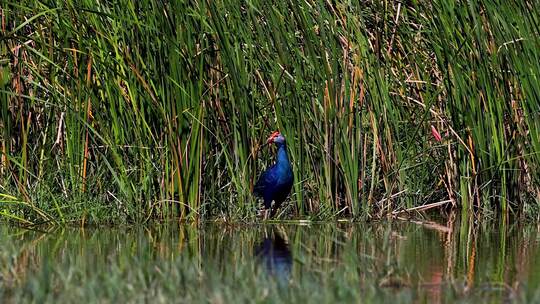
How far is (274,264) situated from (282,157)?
2273mm

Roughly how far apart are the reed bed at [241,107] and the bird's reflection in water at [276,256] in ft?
2.27

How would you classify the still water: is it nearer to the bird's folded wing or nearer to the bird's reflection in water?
the bird's reflection in water

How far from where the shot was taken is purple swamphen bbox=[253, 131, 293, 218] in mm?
8109

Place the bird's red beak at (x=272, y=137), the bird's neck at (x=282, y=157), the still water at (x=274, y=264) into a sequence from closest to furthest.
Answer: the still water at (x=274, y=264) → the bird's red beak at (x=272, y=137) → the bird's neck at (x=282, y=157)

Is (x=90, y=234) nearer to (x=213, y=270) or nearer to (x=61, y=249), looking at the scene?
(x=61, y=249)

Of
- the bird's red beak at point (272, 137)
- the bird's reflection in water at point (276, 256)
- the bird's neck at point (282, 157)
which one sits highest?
the bird's red beak at point (272, 137)

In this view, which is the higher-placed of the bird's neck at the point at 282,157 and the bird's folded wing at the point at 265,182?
the bird's neck at the point at 282,157

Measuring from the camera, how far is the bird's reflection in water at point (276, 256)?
5.55 metres

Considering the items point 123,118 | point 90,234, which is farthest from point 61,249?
point 123,118

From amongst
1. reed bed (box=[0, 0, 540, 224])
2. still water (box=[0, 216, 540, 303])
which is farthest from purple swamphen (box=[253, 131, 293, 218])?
still water (box=[0, 216, 540, 303])

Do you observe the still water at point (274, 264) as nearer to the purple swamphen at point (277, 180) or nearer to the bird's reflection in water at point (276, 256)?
the bird's reflection in water at point (276, 256)

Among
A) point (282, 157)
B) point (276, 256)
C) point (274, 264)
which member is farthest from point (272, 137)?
point (274, 264)

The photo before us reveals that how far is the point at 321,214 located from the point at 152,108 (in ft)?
4.08

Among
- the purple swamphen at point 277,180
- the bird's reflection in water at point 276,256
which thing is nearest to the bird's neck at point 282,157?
the purple swamphen at point 277,180
